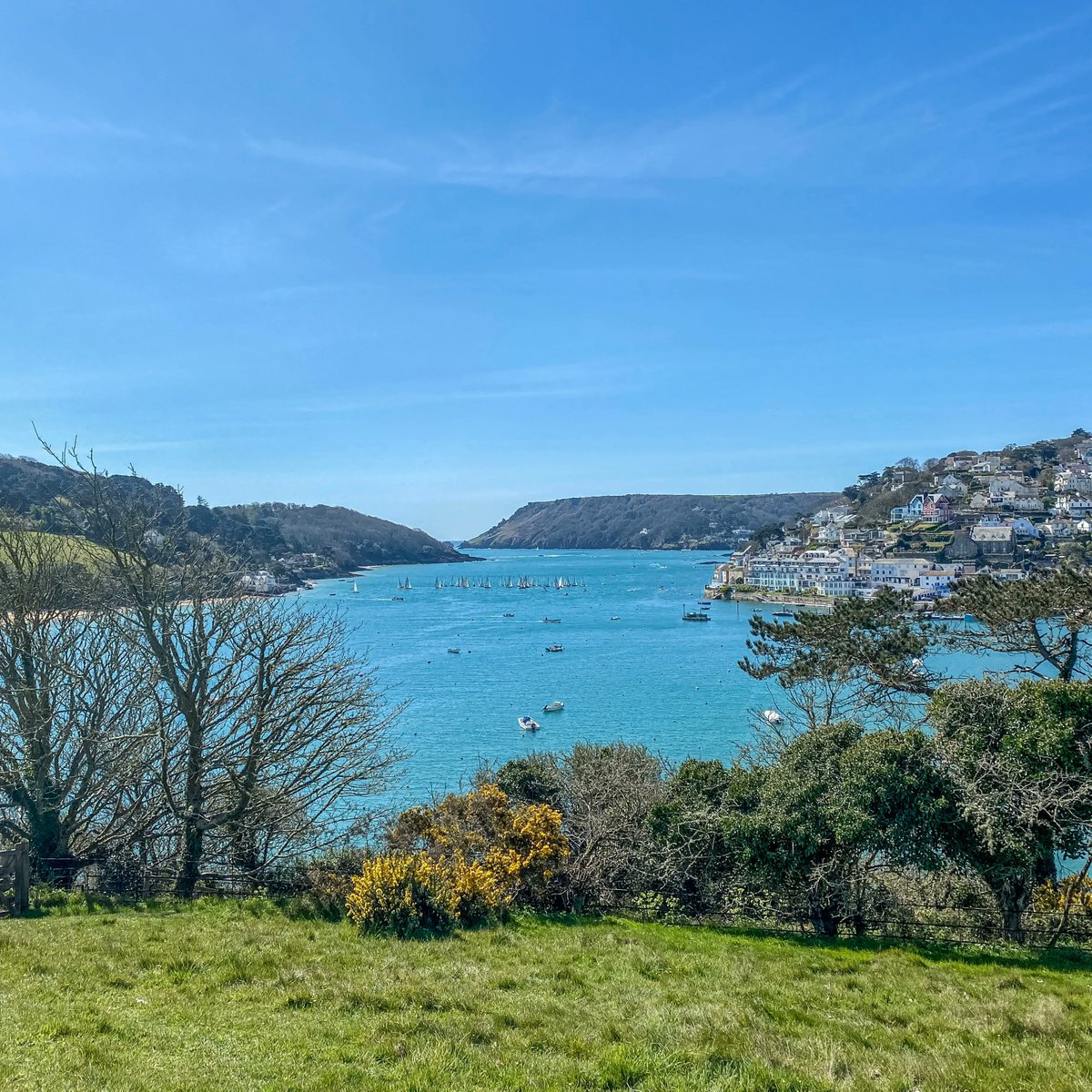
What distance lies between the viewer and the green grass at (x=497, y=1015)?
5.04 meters

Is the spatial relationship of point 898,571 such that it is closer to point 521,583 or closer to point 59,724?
point 521,583

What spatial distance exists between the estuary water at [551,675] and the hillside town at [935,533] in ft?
41.8

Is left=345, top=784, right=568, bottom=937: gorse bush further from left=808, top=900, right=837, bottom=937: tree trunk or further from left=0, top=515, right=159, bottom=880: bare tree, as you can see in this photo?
left=0, top=515, right=159, bottom=880: bare tree

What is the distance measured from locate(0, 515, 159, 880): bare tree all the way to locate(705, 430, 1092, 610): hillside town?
204 ft

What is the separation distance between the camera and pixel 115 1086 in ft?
15.1

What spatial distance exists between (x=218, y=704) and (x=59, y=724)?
3.13 m

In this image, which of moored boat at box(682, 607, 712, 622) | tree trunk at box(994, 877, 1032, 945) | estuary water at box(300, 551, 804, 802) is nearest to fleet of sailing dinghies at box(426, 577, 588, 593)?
estuary water at box(300, 551, 804, 802)

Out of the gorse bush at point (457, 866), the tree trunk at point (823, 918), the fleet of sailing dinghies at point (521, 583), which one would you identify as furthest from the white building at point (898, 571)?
the gorse bush at point (457, 866)

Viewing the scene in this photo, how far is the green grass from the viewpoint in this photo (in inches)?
198

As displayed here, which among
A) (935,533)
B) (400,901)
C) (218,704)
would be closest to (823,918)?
(400,901)

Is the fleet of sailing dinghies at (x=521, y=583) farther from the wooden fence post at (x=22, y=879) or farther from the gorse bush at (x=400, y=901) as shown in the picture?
the wooden fence post at (x=22, y=879)

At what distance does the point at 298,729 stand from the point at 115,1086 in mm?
10857

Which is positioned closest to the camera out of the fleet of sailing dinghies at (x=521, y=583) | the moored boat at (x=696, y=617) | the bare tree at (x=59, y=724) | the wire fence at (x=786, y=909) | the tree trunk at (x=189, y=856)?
the wire fence at (x=786, y=909)

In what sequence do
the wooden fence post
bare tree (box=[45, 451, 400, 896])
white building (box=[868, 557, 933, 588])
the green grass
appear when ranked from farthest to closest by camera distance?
white building (box=[868, 557, 933, 588]) → bare tree (box=[45, 451, 400, 896]) → the wooden fence post → the green grass
